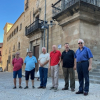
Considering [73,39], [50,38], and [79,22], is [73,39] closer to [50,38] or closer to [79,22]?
[79,22]

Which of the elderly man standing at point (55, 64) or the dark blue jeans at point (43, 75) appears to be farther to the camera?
the dark blue jeans at point (43, 75)

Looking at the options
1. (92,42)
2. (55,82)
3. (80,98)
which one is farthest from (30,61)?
(92,42)

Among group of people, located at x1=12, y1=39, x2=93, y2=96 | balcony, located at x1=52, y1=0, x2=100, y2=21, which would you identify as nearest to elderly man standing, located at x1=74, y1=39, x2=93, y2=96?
group of people, located at x1=12, y1=39, x2=93, y2=96

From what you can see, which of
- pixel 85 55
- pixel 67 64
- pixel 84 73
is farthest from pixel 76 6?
pixel 84 73

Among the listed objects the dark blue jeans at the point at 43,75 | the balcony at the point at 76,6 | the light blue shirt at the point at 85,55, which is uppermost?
the balcony at the point at 76,6

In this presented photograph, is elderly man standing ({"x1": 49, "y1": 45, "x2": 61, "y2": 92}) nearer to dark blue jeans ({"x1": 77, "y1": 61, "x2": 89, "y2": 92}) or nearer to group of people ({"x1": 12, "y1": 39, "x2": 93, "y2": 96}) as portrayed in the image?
group of people ({"x1": 12, "y1": 39, "x2": 93, "y2": 96})

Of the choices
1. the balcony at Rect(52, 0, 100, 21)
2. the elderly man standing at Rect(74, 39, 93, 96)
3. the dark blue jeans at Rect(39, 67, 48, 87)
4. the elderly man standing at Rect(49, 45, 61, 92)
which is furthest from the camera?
the balcony at Rect(52, 0, 100, 21)

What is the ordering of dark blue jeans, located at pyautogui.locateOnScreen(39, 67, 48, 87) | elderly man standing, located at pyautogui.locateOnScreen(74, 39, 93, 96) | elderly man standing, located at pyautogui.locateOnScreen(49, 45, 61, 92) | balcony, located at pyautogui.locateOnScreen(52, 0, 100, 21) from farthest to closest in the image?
balcony, located at pyautogui.locateOnScreen(52, 0, 100, 21), dark blue jeans, located at pyautogui.locateOnScreen(39, 67, 48, 87), elderly man standing, located at pyautogui.locateOnScreen(49, 45, 61, 92), elderly man standing, located at pyautogui.locateOnScreen(74, 39, 93, 96)

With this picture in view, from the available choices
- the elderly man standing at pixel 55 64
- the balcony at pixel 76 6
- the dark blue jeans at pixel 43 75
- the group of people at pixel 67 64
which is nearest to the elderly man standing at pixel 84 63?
the group of people at pixel 67 64

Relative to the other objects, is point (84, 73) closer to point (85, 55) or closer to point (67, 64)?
point (85, 55)

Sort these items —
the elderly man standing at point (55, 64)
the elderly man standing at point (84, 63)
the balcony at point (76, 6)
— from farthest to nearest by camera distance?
the balcony at point (76, 6), the elderly man standing at point (55, 64), the elderly man standing at point (84, 63)

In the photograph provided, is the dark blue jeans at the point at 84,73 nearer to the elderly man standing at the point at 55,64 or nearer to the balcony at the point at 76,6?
the elderly man standing at the point at 55,64

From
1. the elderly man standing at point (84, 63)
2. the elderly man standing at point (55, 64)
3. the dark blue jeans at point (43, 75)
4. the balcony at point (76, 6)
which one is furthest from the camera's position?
the balcony at point (76, 6)

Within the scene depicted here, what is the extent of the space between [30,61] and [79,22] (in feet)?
12.7
